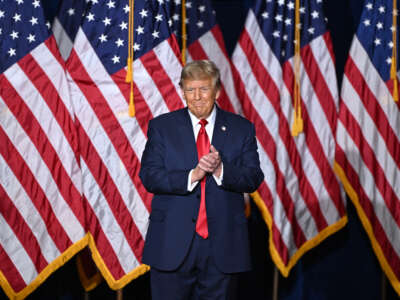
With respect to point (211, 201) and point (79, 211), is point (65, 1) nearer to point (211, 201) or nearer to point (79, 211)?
point (79, 211)

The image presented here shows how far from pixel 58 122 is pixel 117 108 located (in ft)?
1.03

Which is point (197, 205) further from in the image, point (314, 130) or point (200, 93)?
point (314, 130)

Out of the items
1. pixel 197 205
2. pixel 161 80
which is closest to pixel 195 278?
pixel 197 205

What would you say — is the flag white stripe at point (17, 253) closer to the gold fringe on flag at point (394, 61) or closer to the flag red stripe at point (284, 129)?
the flag red stripe at point (284, 129)

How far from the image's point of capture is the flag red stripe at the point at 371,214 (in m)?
3.37

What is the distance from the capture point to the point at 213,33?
339cm

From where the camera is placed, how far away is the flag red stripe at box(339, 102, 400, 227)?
3.36 metres

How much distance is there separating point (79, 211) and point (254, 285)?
1472 mm

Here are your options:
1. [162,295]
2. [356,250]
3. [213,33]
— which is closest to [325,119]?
[213,33]

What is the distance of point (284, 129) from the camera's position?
3.29m

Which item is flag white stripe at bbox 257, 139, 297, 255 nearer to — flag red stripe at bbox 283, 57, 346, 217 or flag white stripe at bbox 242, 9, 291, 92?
flag red stripe at bbox 283, 57, 346, 217

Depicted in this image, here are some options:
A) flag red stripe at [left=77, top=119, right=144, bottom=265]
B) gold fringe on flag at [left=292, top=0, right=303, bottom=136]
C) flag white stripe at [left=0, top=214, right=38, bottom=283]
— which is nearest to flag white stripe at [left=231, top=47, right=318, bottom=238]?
gold fringe on flag at [left=292, top=0, right=303, bottom=136]

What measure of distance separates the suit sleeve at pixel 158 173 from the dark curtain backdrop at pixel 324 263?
68.7 inches

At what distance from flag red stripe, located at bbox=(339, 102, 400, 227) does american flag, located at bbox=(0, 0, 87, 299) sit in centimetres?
159
